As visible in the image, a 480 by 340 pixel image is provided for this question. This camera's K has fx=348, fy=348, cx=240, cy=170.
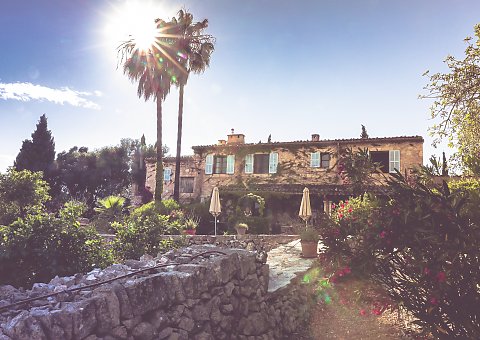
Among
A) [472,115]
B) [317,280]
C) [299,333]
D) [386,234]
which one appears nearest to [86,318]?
[386,234]

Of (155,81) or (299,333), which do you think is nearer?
(299,333)

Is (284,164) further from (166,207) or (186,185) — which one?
(166,207)

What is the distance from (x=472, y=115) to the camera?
29.6ft

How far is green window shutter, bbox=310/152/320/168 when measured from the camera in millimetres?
21875

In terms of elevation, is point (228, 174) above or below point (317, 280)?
above

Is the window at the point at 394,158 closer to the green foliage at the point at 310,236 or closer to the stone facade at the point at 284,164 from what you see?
the stone facade at the point at 284,164

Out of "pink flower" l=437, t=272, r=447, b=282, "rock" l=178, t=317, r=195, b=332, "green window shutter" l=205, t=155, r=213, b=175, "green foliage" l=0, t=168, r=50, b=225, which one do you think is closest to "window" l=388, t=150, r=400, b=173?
"green window shutter" l=205, t=155, r=213, b=175

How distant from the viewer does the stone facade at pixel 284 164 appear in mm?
19953

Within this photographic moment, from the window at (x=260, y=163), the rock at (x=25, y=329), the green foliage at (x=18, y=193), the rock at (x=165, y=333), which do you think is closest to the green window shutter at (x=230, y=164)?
the window at (x=260, y=163)

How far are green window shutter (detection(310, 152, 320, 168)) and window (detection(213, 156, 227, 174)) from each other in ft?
19.8

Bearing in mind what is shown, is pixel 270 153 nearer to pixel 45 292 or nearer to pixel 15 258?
pixel 15 258

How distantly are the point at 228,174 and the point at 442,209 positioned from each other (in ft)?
68.9

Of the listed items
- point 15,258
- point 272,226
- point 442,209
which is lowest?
point 272,226

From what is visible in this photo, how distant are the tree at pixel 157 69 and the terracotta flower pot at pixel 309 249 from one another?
13.7 metres
